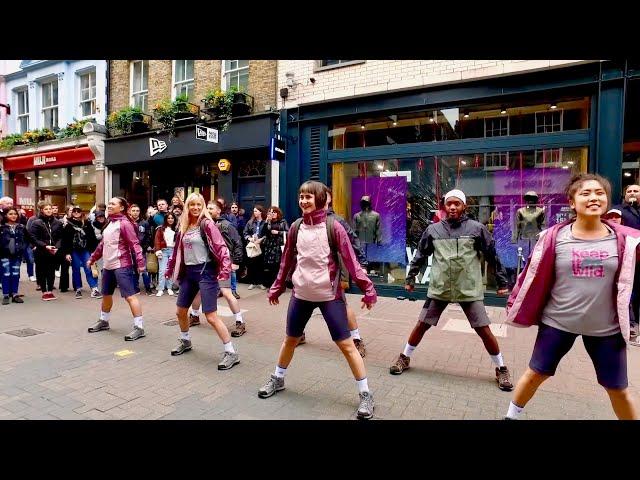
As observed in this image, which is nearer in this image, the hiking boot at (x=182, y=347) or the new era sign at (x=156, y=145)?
the hiking boot at (x=182, y=347)

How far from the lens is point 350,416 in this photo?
11.0 feet

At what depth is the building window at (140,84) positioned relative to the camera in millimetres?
13125

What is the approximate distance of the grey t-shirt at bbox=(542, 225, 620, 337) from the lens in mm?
2580

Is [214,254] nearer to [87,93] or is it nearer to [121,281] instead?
[121,281]

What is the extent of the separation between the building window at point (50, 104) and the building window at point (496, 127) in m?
15.3

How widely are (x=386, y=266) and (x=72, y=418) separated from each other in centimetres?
695

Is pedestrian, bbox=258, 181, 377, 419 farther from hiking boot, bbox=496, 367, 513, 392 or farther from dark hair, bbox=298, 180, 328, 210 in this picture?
hiking boot, bbox=496, 367, 513, 392

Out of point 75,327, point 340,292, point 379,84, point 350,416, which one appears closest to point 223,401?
point 350,416

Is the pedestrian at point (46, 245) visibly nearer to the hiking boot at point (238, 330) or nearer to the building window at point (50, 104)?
the hiking boot at point (238, 330)

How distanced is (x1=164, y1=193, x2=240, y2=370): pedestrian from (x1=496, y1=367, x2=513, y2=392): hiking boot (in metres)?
2.75

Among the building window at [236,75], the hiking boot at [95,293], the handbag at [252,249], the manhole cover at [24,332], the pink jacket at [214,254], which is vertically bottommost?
the manhole cover at [24,332]

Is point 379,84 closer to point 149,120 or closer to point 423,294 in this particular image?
point 423,294

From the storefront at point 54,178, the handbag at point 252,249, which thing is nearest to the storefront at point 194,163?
the storefront at point 54,178
